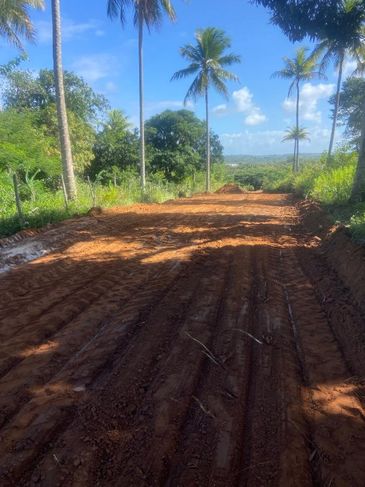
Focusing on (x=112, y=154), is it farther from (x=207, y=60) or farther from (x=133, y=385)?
(x=133, y=385)

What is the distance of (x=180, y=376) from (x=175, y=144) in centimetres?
2828

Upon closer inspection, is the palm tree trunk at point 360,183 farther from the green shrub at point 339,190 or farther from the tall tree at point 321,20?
the green shrub at point 339,190

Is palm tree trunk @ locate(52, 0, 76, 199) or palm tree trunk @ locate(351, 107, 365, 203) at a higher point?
palm tree trunk @ locate(52, 0, 76, 199)

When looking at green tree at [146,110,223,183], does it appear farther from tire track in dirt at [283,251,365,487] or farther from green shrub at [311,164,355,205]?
tire track in dirt at [283,251,365,487]

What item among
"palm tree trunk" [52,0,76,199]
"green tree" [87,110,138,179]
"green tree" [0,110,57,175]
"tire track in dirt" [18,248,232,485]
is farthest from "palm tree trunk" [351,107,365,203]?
"green tree" [87,110,138,179]

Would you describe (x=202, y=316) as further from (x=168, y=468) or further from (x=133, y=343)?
(x=168, y=468)

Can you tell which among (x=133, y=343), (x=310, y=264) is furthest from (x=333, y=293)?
(x=133, y=343)

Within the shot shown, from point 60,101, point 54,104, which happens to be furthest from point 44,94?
point 60,101

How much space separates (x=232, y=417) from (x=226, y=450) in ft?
0.94

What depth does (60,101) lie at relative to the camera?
11.2 metres

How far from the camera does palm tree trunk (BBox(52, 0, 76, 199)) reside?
1073 cm

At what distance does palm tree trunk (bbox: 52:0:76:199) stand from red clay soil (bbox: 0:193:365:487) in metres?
6.44

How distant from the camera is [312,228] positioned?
29.4 feet

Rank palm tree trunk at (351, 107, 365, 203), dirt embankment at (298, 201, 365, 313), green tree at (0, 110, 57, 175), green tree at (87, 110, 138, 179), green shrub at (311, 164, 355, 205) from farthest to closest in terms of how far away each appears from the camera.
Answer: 1. green tree at (87, 110, 138, 179)
2. green tree at (0, 110, 57, 175)
3. green shrub at (311, 164, 355, 205)
4. palm tree trunk at (351, 107, 365, 203)
5. dirt embankment at (298, 201, 365, 313)
